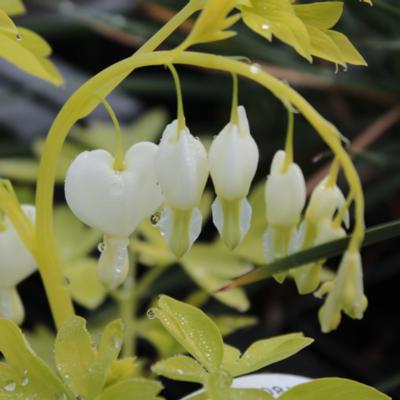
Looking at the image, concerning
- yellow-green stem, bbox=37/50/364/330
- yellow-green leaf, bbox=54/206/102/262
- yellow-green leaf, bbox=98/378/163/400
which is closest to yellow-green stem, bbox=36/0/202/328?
yellow-green stem, bbox=37/50/364/330

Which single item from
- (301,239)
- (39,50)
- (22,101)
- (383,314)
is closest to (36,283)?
(22,101)

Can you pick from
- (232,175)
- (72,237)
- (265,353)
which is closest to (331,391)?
(265,353)

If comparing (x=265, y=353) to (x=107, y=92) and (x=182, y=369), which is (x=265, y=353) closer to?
(x=182, y=369)

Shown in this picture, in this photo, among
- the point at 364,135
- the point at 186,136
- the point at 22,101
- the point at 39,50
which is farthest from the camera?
the point at 22,101

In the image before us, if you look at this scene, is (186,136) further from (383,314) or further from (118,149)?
(383,314)

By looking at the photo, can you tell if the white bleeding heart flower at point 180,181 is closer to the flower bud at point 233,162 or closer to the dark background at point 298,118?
the flower bud at point 233,162

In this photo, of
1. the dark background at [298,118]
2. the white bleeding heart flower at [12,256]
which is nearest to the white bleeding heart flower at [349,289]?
the white bleeding heart flower at [12,256]
